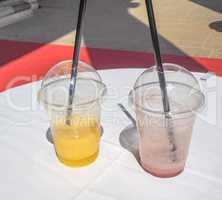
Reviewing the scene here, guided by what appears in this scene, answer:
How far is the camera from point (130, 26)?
3.94m

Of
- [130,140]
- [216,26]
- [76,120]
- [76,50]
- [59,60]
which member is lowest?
[216,26]

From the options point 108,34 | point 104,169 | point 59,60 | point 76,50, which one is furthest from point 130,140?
point 108,34

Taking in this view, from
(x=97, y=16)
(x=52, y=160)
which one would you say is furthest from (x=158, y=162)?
(x=97, y=16)

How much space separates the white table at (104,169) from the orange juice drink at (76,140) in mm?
19

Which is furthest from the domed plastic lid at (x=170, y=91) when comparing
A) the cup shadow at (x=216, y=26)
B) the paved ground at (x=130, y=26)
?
the cup shadow at (x=216, y=26)

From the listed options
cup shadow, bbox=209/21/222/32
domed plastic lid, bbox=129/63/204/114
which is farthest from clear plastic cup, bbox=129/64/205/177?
cup shadow, bbox=209/21/222/32

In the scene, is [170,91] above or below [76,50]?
below

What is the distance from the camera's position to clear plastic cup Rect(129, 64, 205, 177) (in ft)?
2.34

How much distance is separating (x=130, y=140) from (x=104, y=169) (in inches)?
4.8

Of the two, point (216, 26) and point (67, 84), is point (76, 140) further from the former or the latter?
point (216, 26)

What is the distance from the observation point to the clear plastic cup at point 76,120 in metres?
0.77

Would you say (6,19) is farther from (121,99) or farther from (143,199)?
(143,199)

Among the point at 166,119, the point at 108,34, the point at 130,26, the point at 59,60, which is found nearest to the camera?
the point at 166,119

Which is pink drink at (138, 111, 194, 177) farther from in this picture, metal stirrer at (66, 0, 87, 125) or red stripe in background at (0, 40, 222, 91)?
red stripe in background at (0, 40, 222, 91)
